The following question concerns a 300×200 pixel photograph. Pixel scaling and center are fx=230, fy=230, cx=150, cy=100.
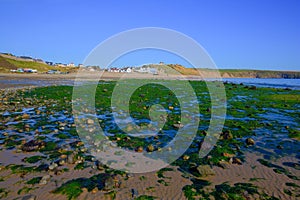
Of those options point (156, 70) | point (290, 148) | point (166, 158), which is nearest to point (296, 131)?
point (290, 148)

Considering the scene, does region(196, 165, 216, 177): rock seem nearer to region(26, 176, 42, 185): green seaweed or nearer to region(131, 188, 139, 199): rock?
region(131, 188, 139, 199): rock

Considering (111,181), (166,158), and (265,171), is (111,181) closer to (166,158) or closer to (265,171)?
(166,158)

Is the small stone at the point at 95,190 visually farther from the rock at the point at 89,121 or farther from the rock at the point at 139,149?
the rock at the point at 89,121

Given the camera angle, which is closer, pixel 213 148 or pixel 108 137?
pixel 213 148

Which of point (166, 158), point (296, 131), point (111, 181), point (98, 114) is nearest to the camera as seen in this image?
point (111, 181)

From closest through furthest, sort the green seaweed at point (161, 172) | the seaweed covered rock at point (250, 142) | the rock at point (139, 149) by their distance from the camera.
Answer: the green seaweed at point (161, 172) < the rock at point (139, 149) < the seaweed covered rock at point (250, 142)

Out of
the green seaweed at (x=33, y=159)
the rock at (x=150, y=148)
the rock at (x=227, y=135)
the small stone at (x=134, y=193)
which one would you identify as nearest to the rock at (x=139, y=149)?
the rock at (x=150, y=148)

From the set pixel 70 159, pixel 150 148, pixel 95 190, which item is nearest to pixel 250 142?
pixel 150 148

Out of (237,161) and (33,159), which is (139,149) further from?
(33,159)
